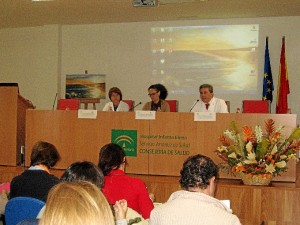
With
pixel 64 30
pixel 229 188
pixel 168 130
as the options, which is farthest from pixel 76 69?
pixel 229 188

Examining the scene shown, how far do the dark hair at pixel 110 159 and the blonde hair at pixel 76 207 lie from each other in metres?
1.95

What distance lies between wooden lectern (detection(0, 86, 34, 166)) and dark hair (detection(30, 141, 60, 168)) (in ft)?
6.72

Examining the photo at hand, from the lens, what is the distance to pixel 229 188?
4250mm

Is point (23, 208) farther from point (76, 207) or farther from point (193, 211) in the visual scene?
point (76, 207)

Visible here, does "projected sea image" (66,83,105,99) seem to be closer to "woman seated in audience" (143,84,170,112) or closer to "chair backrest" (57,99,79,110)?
"chair backrest" (57,99,79,110)

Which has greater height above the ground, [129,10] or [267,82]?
[129,10]

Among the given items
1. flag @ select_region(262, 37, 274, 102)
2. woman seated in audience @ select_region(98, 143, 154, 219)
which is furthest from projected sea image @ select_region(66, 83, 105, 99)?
woman seated in audience @ select_region(98, 143, 154, 219)

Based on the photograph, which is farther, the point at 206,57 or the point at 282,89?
the point at 206,57

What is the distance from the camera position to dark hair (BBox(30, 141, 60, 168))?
3281 millimetres

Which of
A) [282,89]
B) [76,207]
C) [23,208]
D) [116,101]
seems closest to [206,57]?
[282,89]

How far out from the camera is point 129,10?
8.09 meters

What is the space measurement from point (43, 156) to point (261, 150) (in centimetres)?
189

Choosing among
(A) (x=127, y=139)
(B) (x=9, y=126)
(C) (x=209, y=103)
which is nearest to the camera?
(A) (x=127, y=139)

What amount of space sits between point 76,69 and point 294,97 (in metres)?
4.36
